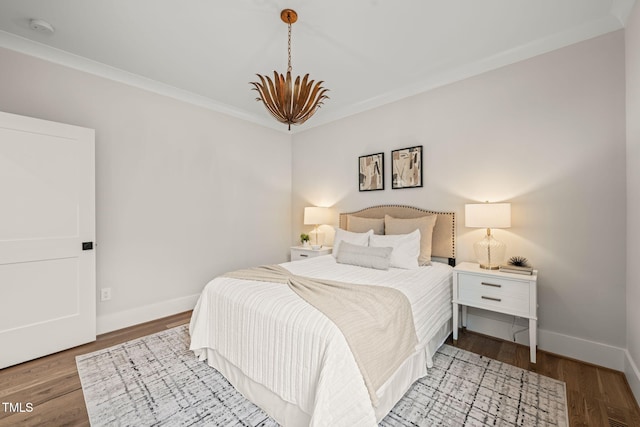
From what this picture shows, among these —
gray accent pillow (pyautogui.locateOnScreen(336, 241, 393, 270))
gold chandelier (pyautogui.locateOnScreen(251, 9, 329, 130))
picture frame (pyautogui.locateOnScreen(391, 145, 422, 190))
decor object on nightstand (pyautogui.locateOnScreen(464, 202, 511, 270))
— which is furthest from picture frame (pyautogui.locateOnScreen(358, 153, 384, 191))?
gold chandelier (pyautogui.locateOnScreen(251, 9, 329, 130))

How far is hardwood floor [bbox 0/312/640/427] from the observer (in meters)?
1.65

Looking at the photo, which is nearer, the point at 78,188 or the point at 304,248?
the point at 78,188

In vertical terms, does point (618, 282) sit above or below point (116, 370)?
above

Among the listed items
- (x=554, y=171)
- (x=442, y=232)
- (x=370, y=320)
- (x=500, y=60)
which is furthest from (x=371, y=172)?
(x=370, y=320)

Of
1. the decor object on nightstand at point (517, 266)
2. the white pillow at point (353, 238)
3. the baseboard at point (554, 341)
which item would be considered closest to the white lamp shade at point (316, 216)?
the white pillow at point (353, 238)

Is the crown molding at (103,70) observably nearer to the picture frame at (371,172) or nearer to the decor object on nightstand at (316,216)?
the decor object on nightstand at (316,216)

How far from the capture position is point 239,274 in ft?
7.79

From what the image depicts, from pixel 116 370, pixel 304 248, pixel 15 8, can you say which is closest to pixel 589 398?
pixel 304 248

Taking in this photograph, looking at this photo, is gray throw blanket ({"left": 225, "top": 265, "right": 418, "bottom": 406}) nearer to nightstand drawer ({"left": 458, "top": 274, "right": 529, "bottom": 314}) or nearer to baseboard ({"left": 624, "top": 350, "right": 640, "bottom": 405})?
nightstand drawer ({"left": 458, "top": 274, "right": 529, "bottom": 314})

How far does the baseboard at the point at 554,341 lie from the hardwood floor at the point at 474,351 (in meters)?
0.07

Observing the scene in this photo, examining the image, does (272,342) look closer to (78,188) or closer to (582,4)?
(78,188)

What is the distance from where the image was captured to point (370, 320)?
157 centimetres

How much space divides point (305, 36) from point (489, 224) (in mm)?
2271

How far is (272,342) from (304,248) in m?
2.43
